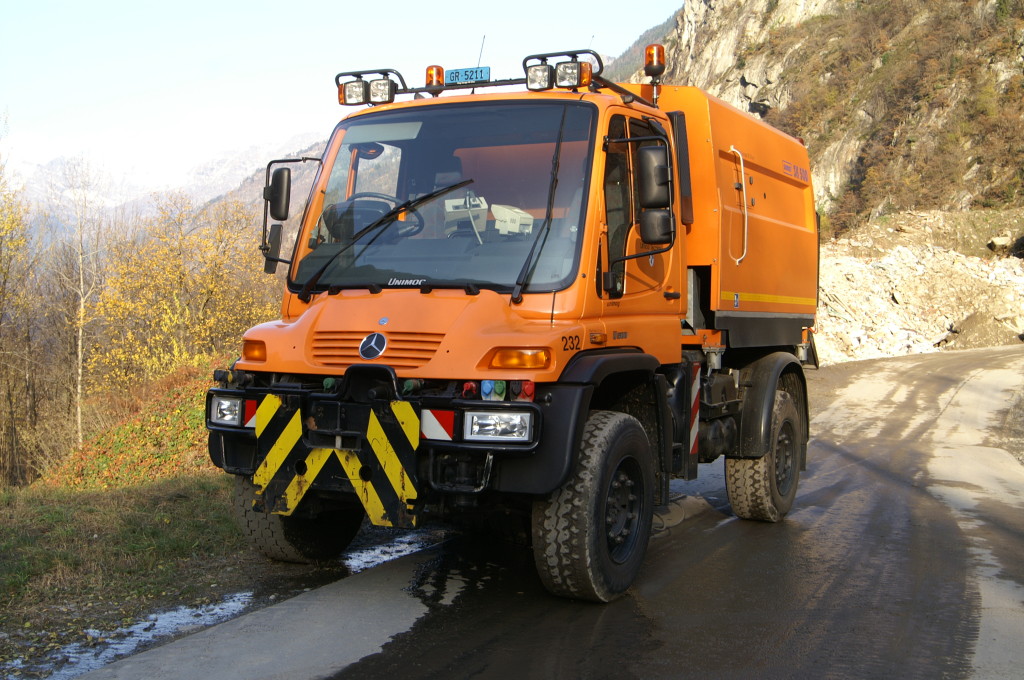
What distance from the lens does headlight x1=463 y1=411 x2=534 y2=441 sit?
444 cm

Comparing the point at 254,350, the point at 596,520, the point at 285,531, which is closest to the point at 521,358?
the point at 596,520

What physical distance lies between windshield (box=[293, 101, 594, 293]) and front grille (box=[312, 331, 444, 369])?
0.39 metres

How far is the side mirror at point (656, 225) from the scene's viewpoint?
523 cm

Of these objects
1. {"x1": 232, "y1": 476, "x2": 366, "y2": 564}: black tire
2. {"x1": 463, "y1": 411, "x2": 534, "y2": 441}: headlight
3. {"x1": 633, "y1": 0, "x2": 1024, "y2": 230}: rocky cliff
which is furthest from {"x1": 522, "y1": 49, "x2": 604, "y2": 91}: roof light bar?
{"x1": 633, "y1": 0, "x2": 1024, "y2": 230}: rocky cliff

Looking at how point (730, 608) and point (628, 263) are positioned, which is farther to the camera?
point (628, 263)

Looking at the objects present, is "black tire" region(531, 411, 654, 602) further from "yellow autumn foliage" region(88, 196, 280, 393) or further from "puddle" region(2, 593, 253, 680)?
"yellow autumn foliage" region(88, 196, 280, 393)

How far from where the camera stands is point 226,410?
16.9 ft

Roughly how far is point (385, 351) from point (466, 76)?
8.14 feet

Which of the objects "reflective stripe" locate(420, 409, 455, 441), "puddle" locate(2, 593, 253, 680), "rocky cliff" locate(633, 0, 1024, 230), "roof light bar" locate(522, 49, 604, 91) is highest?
"rocky cliff" locate(633, 0, 1024, 230)

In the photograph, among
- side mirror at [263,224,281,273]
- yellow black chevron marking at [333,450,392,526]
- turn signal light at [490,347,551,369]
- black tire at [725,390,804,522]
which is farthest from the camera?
black tire at [725,390,804,522]

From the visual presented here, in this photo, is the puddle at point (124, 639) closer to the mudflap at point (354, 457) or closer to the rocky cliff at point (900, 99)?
the mudflap at point (354, 457)

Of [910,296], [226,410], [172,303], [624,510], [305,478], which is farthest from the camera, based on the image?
[910,296]

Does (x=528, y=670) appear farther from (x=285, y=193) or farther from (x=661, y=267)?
(x=285, y=193)

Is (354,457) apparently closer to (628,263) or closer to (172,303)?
(628,263)
